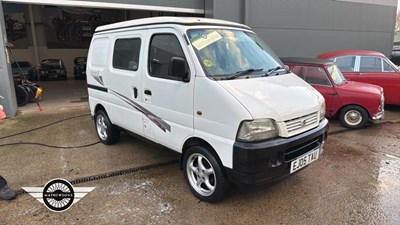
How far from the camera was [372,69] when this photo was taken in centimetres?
773

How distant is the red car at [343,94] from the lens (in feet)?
19.7

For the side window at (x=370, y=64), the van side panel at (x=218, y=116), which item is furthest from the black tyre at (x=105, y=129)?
the side window at (x=370, y=64)

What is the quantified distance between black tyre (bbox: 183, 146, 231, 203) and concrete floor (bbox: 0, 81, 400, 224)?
0.12 metres

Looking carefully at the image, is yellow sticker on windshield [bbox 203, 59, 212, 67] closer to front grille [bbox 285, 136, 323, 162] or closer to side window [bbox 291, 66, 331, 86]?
front grille [bbox 285, 136, 323, 162]

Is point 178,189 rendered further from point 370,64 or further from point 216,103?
point 370,64

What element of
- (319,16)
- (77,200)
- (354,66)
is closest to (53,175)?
(77,200)

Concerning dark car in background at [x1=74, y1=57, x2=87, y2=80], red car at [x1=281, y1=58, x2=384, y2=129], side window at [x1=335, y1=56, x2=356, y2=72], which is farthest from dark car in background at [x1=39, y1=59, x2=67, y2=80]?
side window at [x1=335, y1=56, x2=356, y2=72]

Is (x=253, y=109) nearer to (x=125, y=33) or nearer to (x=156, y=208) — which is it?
(x=156, y=208)

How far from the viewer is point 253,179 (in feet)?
9.13

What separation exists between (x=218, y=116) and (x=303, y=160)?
Result: 1056 mm

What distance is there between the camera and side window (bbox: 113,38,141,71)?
3.97 metres

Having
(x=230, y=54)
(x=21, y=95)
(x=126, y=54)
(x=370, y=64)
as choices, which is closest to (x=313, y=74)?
(x=370, y=64)

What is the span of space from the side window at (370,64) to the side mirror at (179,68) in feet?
21.1

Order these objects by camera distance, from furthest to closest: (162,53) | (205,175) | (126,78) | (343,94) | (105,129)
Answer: (343,94) → (105,129) → (126,78) → (162,53) → (205,175)
